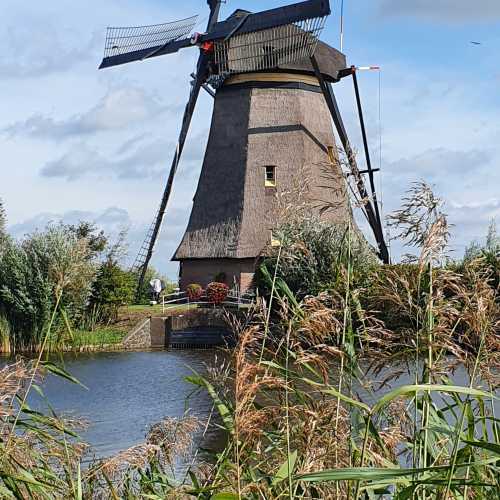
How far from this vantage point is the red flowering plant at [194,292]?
70.4ft

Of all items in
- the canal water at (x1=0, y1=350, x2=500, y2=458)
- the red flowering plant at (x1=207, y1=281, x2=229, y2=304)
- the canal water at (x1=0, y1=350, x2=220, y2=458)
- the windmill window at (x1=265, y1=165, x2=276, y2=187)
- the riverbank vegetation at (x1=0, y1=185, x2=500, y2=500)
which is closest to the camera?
the riverbank vegetation at (x1=0, y1=185, x2=500, y2=500)

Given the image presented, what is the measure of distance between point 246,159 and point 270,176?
0.75m

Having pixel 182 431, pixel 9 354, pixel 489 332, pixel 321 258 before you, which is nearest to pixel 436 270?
pixel 489 332

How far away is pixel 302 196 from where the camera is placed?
83.0 inches

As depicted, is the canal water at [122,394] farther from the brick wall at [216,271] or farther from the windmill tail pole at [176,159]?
the windmill tail pole at [176,159]

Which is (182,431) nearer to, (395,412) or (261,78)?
(395,412)

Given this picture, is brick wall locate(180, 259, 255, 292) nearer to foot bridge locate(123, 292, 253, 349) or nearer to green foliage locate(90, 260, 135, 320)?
foot bridge locate(123, 292, 253, 349)

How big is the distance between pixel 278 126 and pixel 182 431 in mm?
20298

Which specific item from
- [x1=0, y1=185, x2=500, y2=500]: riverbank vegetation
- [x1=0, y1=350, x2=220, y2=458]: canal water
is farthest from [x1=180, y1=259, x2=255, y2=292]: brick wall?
[x1=0, y1=185, x2=500, y2=500]: riverbank vegetation

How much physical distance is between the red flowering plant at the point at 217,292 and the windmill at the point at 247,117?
0.60 metres

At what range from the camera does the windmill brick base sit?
22.0 meters

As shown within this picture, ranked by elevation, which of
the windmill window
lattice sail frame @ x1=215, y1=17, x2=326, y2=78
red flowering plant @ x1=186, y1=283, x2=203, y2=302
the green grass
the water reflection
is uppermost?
A: lattice sail frame @ x1=215, y1=17, x2=326, y2=78

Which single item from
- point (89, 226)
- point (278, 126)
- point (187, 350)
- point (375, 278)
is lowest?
point (187, 350)

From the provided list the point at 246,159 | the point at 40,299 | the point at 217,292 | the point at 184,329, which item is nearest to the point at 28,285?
the point at 40,299
